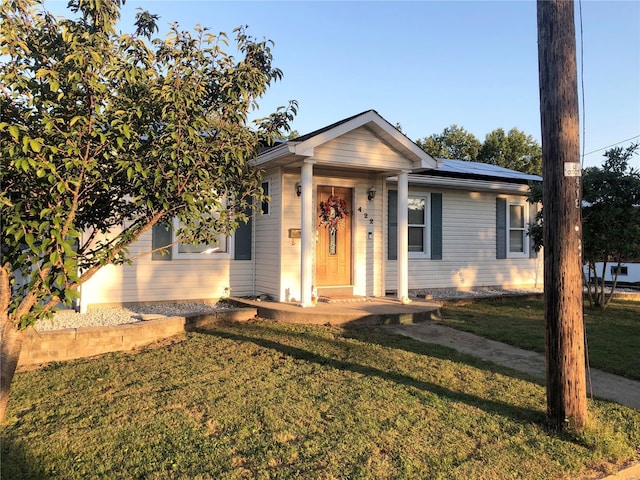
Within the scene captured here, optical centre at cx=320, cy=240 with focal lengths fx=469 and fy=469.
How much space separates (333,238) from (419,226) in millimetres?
2623

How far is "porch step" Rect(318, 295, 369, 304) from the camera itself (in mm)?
8845

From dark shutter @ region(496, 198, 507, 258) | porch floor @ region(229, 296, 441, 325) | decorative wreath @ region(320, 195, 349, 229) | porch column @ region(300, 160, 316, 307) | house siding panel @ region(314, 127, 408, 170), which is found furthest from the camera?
dark shutter @ region(496, 198, 507, 258)

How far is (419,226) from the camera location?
439 inches

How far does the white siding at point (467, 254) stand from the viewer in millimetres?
11336

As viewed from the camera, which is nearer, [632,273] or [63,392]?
[63,392]

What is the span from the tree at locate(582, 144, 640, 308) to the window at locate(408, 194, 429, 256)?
332 cm

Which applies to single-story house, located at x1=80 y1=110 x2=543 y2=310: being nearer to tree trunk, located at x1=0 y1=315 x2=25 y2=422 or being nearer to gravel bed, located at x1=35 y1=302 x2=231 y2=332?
gravel bed, located at x1=35 y1=302 x2=231 y2=332

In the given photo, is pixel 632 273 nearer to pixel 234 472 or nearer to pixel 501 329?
pixel 501 329

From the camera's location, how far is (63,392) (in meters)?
4.40


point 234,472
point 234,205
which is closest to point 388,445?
point 234,472

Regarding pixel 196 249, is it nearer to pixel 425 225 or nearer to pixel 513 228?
pixel 425 225

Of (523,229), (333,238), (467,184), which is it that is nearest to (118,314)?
(333,238)

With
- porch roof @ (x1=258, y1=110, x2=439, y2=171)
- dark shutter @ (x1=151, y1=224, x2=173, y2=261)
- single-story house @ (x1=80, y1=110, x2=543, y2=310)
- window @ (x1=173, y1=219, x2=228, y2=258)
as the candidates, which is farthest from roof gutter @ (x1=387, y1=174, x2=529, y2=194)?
dark shutter @ (x1=151, y1=224, x2=173, y2=261)

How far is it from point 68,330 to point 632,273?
1878cm
